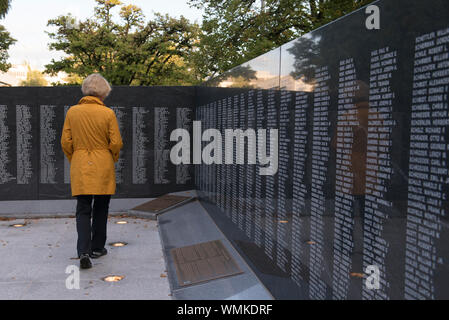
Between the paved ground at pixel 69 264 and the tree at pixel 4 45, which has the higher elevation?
the tree at pixel 4 45

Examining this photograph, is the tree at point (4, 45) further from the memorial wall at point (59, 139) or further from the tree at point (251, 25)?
the memorial wall at point (59, 139)

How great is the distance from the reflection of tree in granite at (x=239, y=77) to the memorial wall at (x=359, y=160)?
19.2 inches

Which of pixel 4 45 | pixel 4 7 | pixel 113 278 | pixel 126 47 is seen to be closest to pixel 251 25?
pixel 126 47

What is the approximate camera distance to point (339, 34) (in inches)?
94.8

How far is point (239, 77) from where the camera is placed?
15.7 ft

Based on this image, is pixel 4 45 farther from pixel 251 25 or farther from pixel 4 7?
pixel 251 25

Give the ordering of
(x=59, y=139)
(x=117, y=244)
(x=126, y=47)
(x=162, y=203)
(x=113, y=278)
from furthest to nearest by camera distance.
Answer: (x=126, y=47) < (x=59, y=139) < (x=162, y=203) < (x=117, y=244) < (x=113, y=278)

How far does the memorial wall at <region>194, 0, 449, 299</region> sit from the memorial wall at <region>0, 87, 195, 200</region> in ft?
13.9

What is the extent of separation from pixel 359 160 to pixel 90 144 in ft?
10.4

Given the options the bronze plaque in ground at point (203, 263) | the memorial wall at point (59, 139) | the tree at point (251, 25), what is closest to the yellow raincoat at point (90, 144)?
the bronze plaque in ground at point (203, 263)

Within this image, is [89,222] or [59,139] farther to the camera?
[59,139]

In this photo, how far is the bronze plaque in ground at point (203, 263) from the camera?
404 centimetres
